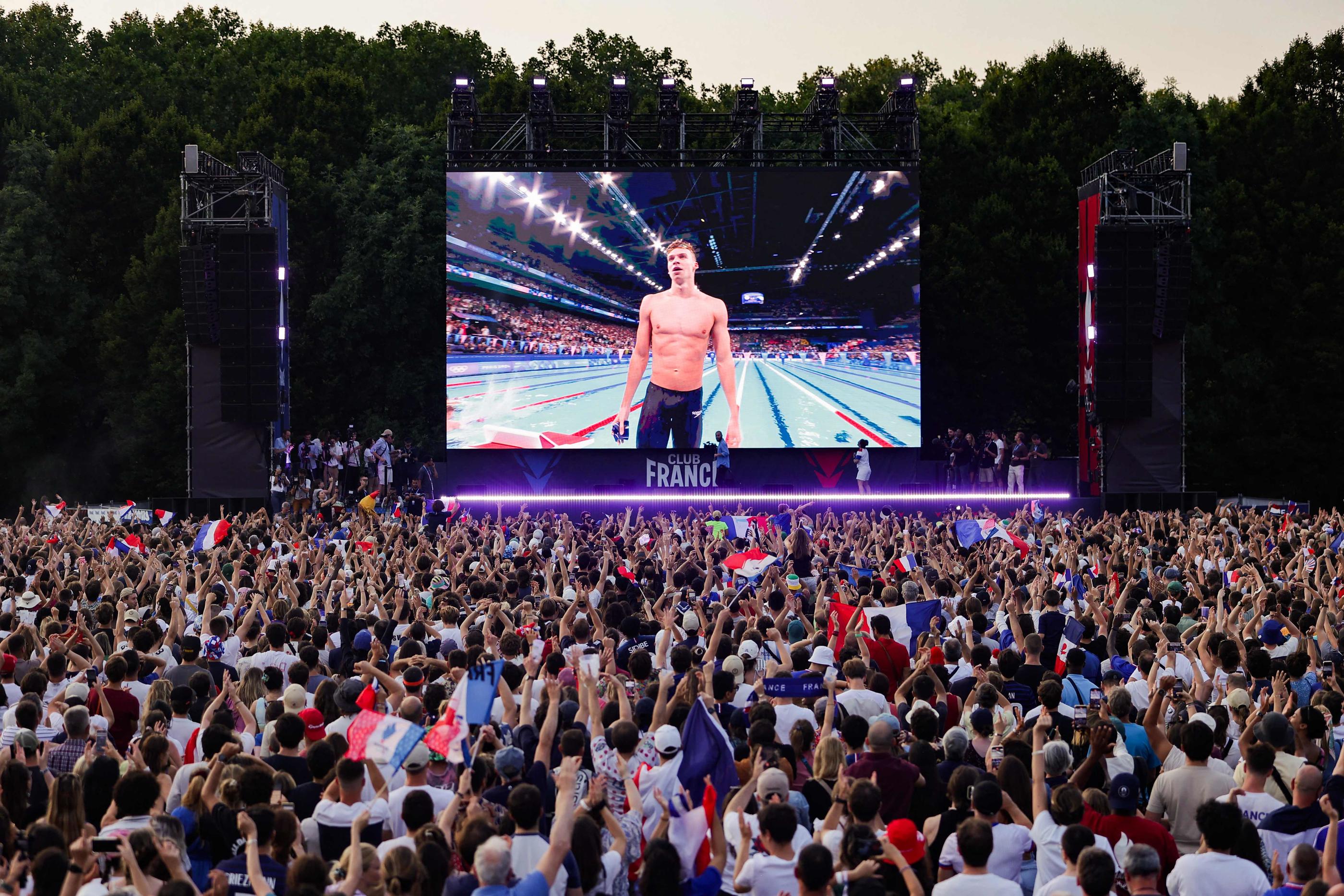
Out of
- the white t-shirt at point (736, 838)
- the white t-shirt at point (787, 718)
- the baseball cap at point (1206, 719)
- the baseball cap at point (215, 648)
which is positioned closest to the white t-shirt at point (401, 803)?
the white t-shirt at point (736, 838)

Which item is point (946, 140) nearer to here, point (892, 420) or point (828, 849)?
point (892, 420)

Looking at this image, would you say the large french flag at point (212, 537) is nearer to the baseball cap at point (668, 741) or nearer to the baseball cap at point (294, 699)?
the baseball cap at point (294, 699)

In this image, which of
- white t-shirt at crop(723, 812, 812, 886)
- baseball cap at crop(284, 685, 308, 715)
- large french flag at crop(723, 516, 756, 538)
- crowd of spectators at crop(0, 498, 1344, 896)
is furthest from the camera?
large french flag at crop(723, 516, 756, 538)

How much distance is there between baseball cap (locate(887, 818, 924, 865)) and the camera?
5324mm

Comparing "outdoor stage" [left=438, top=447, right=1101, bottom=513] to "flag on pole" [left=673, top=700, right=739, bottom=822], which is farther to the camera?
"outdoor stage" [left=438, top=447, right=1101, bottom=513]

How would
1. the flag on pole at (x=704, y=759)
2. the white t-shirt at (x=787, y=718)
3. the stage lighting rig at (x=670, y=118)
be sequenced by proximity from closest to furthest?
the flag on pole at (x=704, y=759), the white t-shirt at (x=787, y=718), the stage lighting rig at (x=670, y=118)

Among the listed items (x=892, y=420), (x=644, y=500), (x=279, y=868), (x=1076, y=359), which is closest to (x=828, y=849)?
(x=279, y=868)

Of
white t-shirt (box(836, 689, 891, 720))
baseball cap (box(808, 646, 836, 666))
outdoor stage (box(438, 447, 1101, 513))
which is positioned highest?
outdoor stage (box(438, 447, 1101, 513))

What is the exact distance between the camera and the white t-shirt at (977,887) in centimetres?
484

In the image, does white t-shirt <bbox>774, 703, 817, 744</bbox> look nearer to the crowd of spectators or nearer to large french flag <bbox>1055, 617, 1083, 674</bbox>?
the crowd of spectators

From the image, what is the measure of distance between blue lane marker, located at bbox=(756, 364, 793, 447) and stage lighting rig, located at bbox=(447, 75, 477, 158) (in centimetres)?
692

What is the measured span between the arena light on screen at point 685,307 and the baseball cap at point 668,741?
21984 mm

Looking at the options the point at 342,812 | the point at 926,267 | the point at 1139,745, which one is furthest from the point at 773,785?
the point at 926,267

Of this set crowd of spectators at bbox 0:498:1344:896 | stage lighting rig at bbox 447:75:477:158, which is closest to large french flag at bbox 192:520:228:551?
crowd of spectators at bbox 0:498:1344:896
